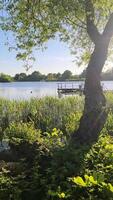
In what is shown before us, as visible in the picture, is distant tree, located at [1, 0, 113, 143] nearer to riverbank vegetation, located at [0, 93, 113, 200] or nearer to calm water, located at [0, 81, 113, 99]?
riverbank vegetation, located at [0, 93, 113, 200]

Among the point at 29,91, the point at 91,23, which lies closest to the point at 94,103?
the point at 91,23

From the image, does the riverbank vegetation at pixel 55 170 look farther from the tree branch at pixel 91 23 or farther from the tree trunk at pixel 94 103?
the tree branch at pixel 91 23

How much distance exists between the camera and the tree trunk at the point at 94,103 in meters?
10.6

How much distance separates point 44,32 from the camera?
1195 cm

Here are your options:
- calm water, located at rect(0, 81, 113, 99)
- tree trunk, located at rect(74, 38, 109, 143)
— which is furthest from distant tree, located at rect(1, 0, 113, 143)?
calm water, located at rect(0, 81, 113, 99)

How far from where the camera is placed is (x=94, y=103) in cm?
1101

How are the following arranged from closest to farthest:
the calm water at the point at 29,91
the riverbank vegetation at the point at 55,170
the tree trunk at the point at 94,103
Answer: the riverbank vegetation at the point at 55,170 < the tree trunk at the point at 94,103 < the calm water at the point at 29,91

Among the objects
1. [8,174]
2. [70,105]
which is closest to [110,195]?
[8,174]

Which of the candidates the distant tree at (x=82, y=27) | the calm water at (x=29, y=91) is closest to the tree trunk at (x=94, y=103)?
the distant tree at (x=82, y=27)

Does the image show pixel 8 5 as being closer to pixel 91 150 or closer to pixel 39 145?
pixel 39 145

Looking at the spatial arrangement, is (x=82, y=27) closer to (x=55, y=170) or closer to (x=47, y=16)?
(x=47, y=16)

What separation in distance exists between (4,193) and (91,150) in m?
2.32

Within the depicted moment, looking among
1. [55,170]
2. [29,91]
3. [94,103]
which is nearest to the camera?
[55,170]

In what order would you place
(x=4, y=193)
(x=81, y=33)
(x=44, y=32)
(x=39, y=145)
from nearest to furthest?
1. (x=4, y=193)
2. (x=39, y=145)
3. (x=44, y=32)
4. (x=81, y=33)
